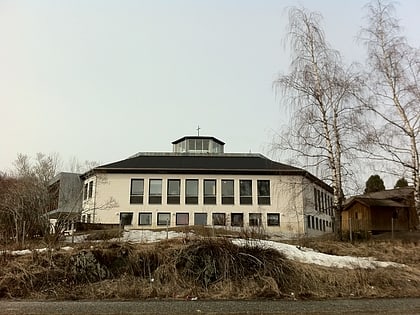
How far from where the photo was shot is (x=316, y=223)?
4850cm

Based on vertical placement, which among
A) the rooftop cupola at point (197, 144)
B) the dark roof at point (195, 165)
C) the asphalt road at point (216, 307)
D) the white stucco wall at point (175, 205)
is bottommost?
the asphalt road at point (216, 307)

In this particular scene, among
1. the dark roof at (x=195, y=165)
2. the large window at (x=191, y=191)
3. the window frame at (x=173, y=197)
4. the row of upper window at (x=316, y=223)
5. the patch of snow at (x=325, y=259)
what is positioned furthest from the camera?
the row of upper window at (x=316, y=223)

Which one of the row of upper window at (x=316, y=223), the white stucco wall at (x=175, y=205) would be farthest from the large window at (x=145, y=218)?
the row of upper window at (x=316, y=223)

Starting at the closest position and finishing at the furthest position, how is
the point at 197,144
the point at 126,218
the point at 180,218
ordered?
1. the point at 126,218
2. the point at 180,218
3. the point at 197,144

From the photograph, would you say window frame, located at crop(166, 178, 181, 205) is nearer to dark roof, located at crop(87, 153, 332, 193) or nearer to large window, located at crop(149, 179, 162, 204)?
large window, located at crop(149, 179, 162, 204)

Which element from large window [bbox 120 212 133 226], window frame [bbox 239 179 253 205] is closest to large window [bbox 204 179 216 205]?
window frame [bbox 239 179 253 205]

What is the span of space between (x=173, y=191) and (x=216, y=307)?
3253 cm

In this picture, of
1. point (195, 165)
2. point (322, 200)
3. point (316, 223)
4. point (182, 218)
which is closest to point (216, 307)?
point (182, 218)

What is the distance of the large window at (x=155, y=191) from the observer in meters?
44.7

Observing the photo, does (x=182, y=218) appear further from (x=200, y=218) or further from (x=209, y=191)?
(x=209, y=191)

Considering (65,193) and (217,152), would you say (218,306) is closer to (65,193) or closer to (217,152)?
(65,193)

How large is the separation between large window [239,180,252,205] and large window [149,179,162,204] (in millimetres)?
7700

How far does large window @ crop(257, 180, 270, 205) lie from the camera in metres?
45.0

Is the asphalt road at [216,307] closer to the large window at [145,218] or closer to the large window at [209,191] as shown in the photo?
the large window at [145,218]
